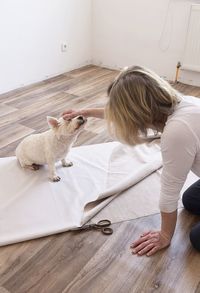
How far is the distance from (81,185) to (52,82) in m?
2.01

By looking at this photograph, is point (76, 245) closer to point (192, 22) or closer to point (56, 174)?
point (56, 174)

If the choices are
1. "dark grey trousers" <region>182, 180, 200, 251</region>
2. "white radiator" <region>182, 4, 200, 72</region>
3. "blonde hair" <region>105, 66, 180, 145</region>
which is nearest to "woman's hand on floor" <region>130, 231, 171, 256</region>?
"dark grey trousers" <region>182, 180, 200, 251</region>

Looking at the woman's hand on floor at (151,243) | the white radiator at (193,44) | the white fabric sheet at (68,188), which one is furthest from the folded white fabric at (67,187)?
the white radiator at (193,44)

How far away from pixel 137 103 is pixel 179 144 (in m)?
0.21

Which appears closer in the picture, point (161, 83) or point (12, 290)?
point (161, 83)

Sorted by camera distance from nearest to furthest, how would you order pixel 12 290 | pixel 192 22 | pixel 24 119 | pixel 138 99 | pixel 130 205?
pixel 138 99 → pixel 12 290 → pixel 130 205 → pixel 24 119 → pixel 192 22

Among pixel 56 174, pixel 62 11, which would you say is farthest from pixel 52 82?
pixel 56 174

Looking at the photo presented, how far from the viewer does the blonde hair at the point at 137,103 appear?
100cm

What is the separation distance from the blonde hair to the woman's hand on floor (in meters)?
0.53

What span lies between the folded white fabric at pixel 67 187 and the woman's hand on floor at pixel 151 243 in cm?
28

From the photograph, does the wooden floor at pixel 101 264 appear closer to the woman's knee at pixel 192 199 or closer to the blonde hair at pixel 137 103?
the woman's knee at pixel 192 199

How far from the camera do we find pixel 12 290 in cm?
117

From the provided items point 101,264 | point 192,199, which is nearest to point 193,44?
point 192,199

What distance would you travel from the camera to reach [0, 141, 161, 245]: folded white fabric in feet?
4.80
